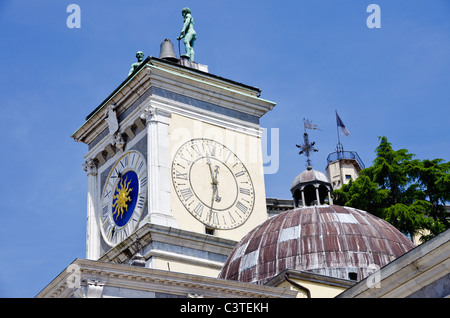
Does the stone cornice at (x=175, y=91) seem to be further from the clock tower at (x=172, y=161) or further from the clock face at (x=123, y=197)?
the clock face at (x=123, y=197)

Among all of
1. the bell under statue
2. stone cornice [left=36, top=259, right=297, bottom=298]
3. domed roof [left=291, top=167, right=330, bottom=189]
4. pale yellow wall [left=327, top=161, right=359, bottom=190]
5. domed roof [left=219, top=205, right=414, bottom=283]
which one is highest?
pale yellow wall [left=327, top=161, right=359, bottom=190]

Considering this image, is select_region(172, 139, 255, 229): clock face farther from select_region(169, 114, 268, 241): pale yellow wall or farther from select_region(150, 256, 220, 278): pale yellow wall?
select_region(150, 256, 220, 278): pale yellow wall

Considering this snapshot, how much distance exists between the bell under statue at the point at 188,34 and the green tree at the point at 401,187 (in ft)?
31.1

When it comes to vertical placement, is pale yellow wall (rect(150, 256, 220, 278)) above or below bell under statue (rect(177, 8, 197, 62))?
below

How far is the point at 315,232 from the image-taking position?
39.4 metres

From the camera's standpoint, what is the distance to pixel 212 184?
45.4 meters

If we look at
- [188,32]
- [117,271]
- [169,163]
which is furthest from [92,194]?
[117,271]

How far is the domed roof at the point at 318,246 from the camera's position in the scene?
125 feet

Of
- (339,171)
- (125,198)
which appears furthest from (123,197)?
(339,171)

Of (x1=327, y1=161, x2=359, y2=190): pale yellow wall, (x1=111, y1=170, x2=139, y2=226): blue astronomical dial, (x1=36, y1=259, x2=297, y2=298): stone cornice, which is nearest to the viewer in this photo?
(x1=36, y1=259, x2=297, y2=298): stone cornice

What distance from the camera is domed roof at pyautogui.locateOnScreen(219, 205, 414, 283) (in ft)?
125

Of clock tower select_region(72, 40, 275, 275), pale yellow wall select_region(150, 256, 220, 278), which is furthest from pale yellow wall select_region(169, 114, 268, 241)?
pale yellow wall select_region(150, 256, 220, 278)

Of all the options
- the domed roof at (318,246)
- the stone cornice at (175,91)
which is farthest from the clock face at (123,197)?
the domed roof at (318,246)

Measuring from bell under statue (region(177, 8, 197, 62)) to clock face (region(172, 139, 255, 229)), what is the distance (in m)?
5.57
